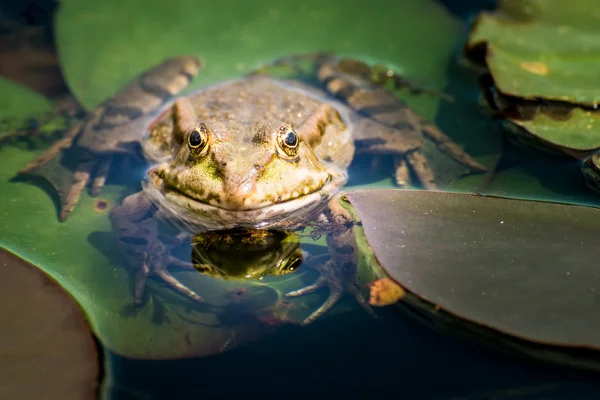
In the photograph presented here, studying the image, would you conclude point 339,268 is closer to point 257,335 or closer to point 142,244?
point 257,335

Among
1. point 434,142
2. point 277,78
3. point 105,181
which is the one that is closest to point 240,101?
point 277,78

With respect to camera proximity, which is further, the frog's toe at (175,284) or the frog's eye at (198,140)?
the frog's eye at (198,140)

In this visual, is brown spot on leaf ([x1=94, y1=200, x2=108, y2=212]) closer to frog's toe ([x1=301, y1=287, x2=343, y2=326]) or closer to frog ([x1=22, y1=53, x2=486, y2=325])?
frog ([x1=22, y1=53, x2=486, y2=325])

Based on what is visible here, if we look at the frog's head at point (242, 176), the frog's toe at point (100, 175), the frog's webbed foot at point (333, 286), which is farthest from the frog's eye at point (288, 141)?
the frog's toe at point (100, 175)

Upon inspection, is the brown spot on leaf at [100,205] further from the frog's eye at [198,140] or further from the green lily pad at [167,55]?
the frog's eye at [198,140]

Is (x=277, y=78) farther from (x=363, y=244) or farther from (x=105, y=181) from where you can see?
(x=363, y=244)

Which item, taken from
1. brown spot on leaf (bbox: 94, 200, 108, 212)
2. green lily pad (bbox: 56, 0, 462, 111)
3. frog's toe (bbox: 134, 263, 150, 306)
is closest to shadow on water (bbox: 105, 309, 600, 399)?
frog's toe (bbox: 134, 263, 150, 306)

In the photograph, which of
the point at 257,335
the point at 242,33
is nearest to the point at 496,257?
the point at 257,335
